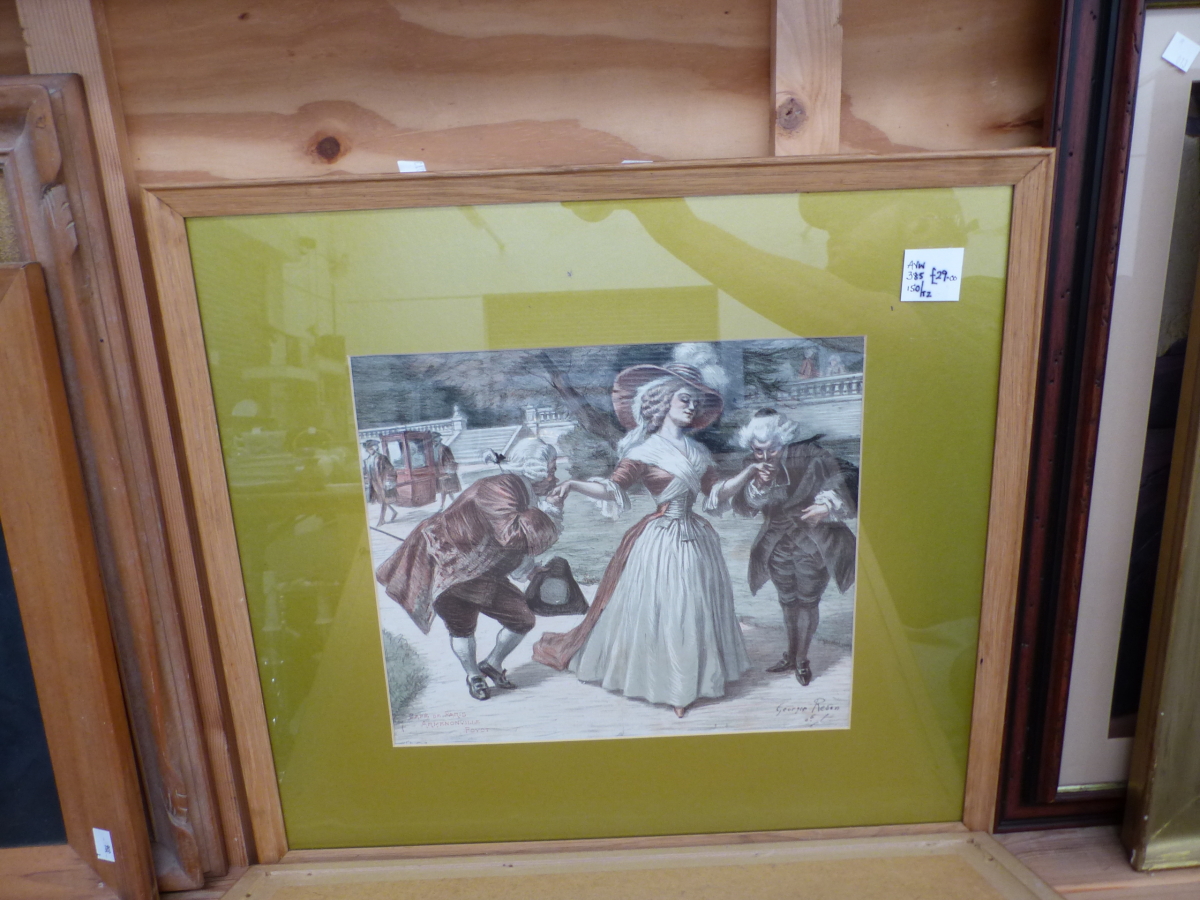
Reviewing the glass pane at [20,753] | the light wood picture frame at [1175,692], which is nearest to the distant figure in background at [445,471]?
the glass pane at [20,753]

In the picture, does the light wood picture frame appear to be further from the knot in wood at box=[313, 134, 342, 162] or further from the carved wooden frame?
the carved wooden frame

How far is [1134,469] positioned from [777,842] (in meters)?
0.75

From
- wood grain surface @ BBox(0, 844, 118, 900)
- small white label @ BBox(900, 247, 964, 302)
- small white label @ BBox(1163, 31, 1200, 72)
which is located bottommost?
wood grain surface @ BBox(0, 844, 118, 900)

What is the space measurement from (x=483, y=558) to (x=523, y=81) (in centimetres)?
63

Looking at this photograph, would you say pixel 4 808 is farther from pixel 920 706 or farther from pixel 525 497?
pixel 920 706

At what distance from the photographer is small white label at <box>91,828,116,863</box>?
90 centimetres

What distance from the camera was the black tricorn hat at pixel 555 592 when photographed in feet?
2.95

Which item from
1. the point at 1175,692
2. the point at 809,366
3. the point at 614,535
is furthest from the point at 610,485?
the point at 1175,692

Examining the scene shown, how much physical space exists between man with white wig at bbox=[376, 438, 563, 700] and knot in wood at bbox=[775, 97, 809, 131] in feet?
1.66

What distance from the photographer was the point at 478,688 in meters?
0.93

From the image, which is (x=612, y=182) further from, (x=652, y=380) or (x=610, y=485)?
(x=610, y=485)

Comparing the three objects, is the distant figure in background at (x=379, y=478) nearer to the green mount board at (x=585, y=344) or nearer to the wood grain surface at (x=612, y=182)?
the green mount board at (x=585, y=344)

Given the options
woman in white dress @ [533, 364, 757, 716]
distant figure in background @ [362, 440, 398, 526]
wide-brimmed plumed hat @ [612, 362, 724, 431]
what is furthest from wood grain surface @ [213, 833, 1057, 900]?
wide-brimmed plumed hat @ [612, 362, 724, 431]

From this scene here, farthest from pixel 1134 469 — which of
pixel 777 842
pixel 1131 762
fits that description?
pixel 777 842
